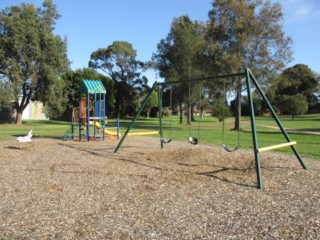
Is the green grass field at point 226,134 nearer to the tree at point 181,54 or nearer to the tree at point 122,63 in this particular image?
the tree at point 181,54

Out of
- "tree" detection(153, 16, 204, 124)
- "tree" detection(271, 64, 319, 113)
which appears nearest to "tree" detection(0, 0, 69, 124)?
"tree" detection(153, 16, 204, 124)

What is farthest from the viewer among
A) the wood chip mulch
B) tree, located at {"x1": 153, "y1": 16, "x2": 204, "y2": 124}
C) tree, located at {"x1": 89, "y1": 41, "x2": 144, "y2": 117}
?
tree, located at {"x1": 89, "y1": 41, "x2": 144, "y2": 117}

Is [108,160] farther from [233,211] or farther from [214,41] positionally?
[214,41]

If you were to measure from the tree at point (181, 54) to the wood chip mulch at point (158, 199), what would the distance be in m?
27.0

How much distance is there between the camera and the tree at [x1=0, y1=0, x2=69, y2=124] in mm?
35000

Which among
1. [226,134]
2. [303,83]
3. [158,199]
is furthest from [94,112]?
[303,83]

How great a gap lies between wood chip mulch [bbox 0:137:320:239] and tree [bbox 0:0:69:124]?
27.8 metres

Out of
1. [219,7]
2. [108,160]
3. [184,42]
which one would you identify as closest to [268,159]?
[108,160]

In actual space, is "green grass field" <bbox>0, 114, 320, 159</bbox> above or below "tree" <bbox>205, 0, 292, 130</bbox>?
below

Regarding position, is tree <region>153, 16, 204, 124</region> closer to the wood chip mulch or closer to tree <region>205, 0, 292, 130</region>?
tree <region>205, 0, 292, 130</region>

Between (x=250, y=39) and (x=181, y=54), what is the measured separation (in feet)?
36.2

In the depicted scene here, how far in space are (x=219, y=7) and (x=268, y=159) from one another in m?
20.5

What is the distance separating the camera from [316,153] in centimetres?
1272

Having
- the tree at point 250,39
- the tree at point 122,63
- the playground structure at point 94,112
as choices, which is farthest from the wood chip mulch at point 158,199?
the tree at point 122,63
